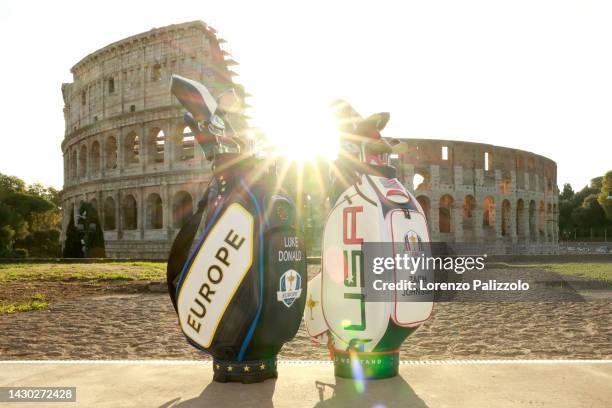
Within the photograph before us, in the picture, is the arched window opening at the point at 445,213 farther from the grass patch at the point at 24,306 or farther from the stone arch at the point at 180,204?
the grass patch at the point at 24,306

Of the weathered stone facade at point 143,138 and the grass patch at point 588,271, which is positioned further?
the weathered stone facade at point 143,138

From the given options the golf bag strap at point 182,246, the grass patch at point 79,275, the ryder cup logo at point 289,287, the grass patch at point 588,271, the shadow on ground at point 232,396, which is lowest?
the grass patch at point 588,271

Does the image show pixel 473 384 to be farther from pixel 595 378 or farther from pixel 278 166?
pixel 278 166

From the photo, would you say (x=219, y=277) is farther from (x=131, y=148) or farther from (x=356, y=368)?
(x=131, y=148)

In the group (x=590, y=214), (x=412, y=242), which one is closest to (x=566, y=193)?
(x=590, y=214)

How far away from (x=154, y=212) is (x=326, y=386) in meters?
36.8

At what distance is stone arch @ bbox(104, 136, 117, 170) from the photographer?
38438mm

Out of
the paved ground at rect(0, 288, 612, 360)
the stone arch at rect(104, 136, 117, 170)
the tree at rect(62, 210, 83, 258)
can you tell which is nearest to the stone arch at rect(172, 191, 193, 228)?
the stone arch at rect(104, 136, 117, 170)

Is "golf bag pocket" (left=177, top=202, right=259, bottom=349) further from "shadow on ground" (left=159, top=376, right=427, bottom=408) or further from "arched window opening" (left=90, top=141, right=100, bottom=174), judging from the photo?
"arched window opening" (left=90, top=141, right=100, bottom=174)

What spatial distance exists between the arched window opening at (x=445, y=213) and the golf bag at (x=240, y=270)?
37373 millimetres

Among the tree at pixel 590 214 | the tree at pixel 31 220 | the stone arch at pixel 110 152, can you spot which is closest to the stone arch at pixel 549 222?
the tree at pixel 590 214

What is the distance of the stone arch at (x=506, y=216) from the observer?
41.4 m

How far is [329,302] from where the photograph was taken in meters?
3.22

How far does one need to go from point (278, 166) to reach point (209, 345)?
1.17m
